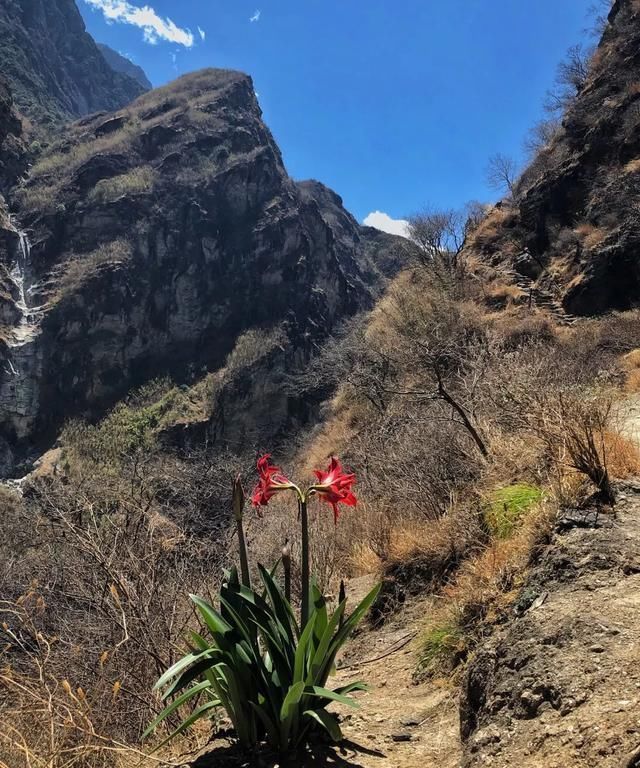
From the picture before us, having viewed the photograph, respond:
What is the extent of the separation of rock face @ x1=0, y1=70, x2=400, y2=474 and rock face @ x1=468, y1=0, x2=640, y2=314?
34469 millimetres

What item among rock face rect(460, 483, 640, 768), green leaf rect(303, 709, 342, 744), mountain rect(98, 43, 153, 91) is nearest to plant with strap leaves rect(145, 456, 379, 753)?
green leaf rect(303, 709, 342, 744)

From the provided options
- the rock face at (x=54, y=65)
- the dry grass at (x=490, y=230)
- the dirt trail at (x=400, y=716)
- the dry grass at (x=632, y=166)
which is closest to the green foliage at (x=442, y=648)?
the dirt trail at (x=400, y=716)

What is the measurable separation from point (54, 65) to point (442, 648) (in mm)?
139127

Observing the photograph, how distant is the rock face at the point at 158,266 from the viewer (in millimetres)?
57344

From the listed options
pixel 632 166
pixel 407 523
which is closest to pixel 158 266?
pixel 632 166

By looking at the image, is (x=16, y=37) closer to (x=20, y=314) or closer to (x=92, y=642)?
(x=20, y=314)

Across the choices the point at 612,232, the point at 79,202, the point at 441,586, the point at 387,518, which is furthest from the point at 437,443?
the point at 79,202

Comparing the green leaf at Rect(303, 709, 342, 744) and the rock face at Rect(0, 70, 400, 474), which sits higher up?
the rock face at Rect(0, 70, 400, 474)

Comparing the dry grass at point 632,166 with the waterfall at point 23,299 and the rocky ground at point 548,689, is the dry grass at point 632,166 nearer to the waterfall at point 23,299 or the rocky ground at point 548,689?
the rocky ground at point 548,689

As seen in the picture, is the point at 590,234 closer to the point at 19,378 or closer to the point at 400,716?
the point at 400,716

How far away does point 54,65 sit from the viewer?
11294 centimetres

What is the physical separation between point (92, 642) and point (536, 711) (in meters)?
3.46

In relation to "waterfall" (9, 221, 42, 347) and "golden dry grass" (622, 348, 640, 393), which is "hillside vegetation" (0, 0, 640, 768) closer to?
"golden dry grass" (622, 348, 640, 393)

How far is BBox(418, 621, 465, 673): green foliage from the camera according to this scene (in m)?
3.07
